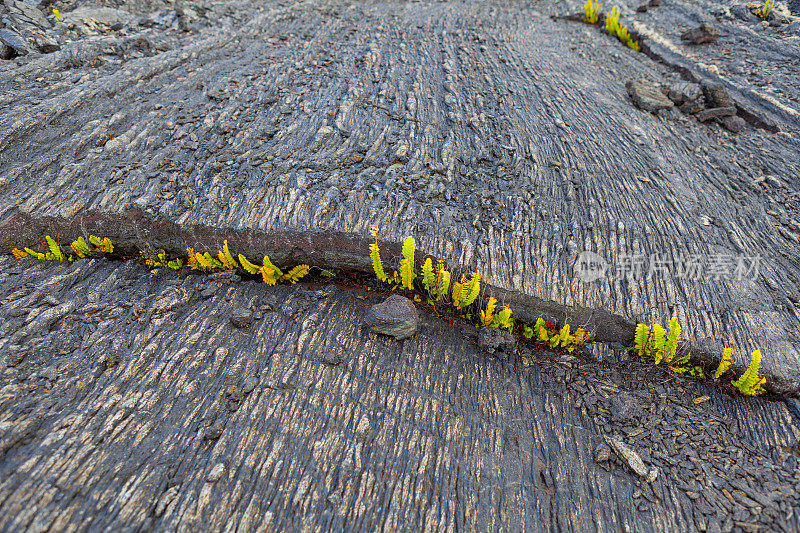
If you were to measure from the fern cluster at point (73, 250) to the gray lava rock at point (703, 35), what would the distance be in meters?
11.0

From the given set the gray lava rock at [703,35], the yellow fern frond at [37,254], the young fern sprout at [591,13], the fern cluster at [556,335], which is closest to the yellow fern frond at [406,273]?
the fern cluster at [556,335]

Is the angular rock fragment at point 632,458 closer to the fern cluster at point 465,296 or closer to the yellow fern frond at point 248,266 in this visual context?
the fern cluster at point 465,296

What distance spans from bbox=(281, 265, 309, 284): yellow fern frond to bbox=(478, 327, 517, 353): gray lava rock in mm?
2025

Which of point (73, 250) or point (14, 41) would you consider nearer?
point (73, 250)

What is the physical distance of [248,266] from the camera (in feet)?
15.2

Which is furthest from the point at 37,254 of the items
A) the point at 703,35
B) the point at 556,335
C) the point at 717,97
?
the point at 703,35

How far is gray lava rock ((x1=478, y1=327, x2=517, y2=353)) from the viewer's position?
13.8ft

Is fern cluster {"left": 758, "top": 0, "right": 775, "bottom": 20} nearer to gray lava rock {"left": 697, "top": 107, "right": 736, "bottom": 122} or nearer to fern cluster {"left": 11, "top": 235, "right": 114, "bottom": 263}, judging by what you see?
gray lava rock {"left": 697, "top": 107, "right": 736, "bottom": 122}

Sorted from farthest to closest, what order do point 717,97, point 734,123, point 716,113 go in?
1. point 717,97
2. point 716,113
3. point 734,123

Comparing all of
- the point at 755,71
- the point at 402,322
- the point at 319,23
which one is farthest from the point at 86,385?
the point at 755,71

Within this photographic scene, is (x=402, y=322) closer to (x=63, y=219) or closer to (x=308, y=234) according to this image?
(x=308, y=234)

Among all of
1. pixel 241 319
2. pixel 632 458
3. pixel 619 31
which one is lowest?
pixel 632 458

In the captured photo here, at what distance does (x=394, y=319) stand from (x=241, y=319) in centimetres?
153

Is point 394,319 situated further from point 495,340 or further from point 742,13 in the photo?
point 742,13
